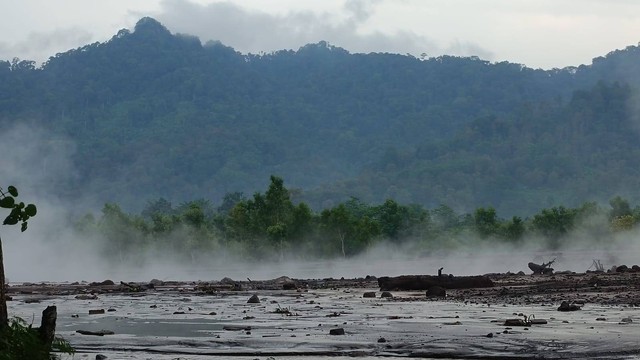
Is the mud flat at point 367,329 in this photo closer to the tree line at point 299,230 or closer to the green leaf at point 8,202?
the green leaf at point 8,202

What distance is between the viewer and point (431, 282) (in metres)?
50.3

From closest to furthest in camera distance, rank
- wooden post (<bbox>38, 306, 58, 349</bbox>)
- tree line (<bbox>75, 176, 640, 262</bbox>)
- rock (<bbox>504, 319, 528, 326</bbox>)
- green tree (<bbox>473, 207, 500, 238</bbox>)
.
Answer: wooden post (<bbox>38, 306, 58, 349</bbox>) → rock (<bbox>504, 319, 528, 326</bbox>) → tree line (<bbox>75, 176, 640, 262</bbox>) → green tree (<bbox>473, 207, 500, 238</bbox>)

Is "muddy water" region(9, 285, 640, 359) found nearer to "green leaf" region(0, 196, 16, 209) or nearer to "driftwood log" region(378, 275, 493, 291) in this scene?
"green leaf" region(0, 196, 16, 209)

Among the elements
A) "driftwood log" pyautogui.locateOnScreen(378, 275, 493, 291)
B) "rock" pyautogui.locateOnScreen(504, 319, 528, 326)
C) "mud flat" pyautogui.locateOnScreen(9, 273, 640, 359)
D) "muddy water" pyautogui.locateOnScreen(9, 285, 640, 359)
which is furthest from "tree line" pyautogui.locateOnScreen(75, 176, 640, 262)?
"rock" pyautogui.locateOnScreen(504, 319, 528, 326)

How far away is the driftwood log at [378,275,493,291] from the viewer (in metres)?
50.0

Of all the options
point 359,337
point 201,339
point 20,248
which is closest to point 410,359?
point 359,337

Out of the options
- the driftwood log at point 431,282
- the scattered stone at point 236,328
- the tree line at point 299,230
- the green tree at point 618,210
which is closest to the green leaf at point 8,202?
the scattered stone at point 236,328

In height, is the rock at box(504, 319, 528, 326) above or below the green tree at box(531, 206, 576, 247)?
below

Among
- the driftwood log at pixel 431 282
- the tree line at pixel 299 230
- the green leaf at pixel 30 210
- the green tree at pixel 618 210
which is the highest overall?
the green tree at pixel 618 210

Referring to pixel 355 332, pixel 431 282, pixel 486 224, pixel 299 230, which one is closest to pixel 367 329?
pixel 355 332

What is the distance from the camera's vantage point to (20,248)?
575 ft

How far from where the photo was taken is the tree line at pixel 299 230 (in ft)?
479

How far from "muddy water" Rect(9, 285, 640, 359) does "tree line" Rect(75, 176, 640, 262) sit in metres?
105

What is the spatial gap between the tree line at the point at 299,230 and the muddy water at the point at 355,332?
104847 mm
